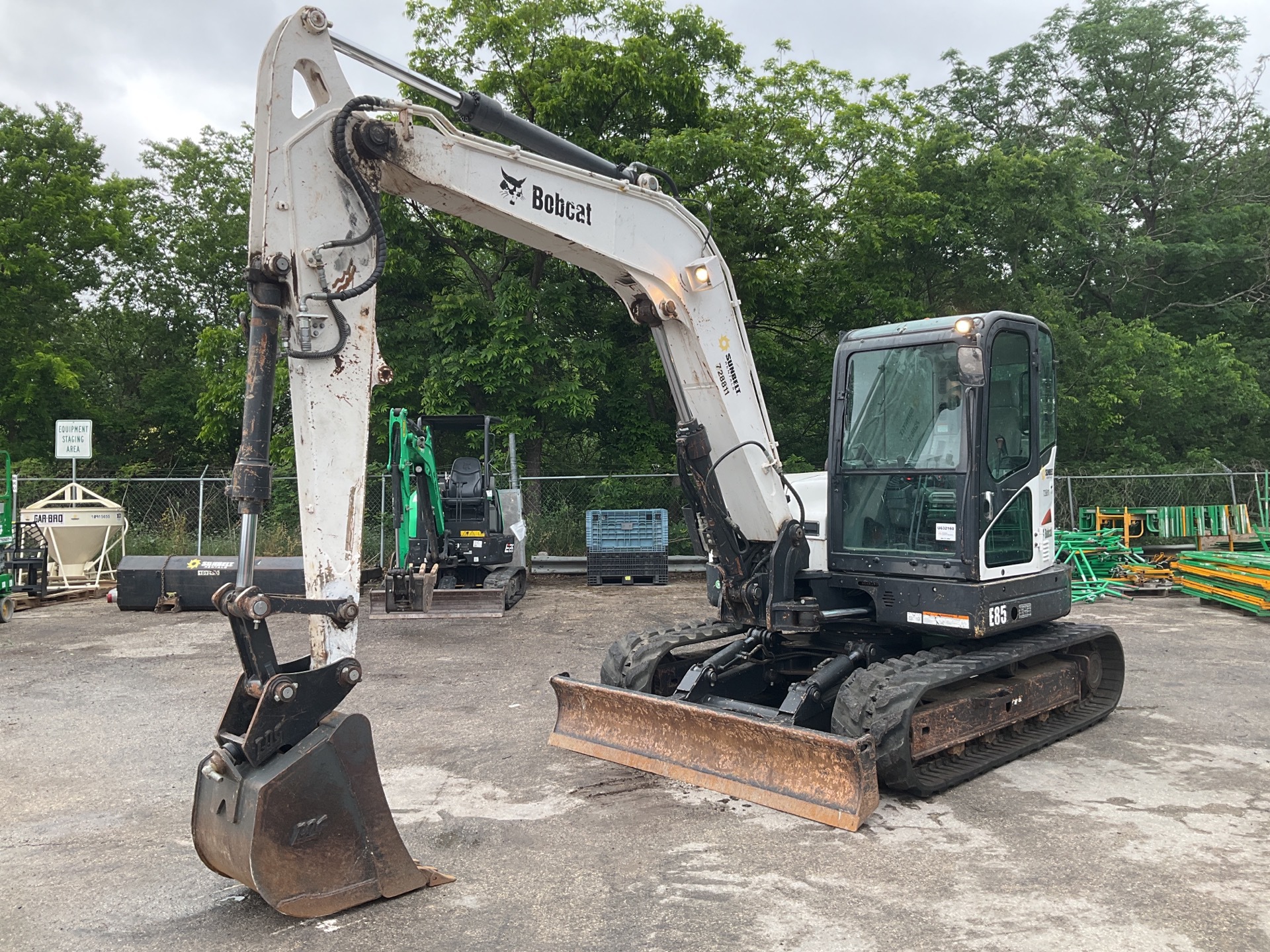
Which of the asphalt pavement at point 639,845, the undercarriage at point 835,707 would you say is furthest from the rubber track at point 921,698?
the asphalt pavement at point 639,845

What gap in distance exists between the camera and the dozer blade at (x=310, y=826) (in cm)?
369

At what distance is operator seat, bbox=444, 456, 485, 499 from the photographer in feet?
45.2

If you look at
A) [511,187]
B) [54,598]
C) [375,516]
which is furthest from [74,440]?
[511,187]

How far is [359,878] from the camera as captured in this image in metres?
3.94

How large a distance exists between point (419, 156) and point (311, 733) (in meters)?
2.68

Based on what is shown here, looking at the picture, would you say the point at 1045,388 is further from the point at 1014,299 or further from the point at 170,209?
the point at 170,209

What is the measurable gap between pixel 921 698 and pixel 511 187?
3.61m

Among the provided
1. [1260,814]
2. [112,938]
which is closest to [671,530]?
[1260,814]

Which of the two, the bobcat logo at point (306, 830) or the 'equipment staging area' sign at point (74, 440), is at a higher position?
the 'equipment staging area' sign at point (74, 440)

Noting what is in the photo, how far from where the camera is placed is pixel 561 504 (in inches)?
722

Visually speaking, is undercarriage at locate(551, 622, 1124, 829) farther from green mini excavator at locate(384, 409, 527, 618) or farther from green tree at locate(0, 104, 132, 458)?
green tree at locate(0, 104, 132, 458)

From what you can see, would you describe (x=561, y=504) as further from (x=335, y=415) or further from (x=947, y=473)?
(x=335, y=415)

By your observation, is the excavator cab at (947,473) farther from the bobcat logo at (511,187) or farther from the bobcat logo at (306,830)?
the bobcat logo at (306,830)

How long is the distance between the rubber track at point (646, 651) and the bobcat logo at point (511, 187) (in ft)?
10.2
